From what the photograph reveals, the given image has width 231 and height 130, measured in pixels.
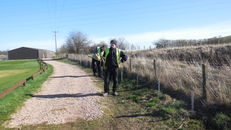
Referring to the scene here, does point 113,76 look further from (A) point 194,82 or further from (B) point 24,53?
(B) point 24,53

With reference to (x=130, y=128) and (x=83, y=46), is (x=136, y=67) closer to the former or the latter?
(x=130, y=128)

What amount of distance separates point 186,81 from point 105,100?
2.90 m

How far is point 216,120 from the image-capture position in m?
4.14

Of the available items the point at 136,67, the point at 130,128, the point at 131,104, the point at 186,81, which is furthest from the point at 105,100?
the point at 136,67

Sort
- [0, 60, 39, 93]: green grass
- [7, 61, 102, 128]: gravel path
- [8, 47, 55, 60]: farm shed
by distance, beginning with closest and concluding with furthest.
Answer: [7, 61, 102, 128]: gravel path
[0, 60, 39, 93]: green grass
[8, 47, 55, 60]: farm shed

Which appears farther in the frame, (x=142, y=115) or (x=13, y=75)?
(x=13, y=75)

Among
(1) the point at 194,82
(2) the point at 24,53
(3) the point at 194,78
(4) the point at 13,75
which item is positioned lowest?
(4) the point at 13,75

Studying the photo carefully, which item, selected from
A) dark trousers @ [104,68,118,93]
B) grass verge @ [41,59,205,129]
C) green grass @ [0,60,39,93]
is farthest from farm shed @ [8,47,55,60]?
grass verge @ [41,59,205,129]

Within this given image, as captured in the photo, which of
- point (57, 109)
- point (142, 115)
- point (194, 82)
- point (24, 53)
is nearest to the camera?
point (142, 115)

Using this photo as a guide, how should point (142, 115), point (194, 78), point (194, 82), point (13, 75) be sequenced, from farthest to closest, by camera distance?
point (13, 75) → point (194, 78) → point (194, 82) → point (142, 115)

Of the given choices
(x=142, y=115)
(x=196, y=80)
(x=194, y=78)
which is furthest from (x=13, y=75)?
(x=196, y=80)

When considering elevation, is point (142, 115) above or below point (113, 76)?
below

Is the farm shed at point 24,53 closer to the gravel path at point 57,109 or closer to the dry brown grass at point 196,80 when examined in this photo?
the gravel path at point 57,109

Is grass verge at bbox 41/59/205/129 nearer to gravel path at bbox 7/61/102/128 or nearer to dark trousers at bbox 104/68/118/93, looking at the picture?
gravel path at bbox 7/61/102/128
